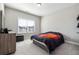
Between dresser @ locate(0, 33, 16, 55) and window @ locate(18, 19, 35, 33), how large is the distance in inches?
7.8

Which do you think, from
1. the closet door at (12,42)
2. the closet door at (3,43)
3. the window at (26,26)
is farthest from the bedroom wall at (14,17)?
the closet door at (3,43)

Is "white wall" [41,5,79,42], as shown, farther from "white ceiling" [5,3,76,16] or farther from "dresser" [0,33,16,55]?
"dresser" [0,33,16,55]

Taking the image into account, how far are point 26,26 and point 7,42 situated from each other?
59 centimetres

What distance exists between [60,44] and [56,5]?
0.82m

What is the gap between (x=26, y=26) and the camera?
4.90 feet

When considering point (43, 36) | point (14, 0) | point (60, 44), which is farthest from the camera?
point (43, 36)

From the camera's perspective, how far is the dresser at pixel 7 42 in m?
1.48

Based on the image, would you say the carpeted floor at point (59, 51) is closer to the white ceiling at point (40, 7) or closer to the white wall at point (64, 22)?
the white wall at point (64, 22)

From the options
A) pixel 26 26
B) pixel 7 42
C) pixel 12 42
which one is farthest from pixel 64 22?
pixel 7 42

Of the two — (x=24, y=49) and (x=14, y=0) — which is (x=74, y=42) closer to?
(x=24, y=49)

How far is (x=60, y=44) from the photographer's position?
149cm

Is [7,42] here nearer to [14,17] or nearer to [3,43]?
[3,43]

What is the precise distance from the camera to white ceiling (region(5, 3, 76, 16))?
4.35 feet

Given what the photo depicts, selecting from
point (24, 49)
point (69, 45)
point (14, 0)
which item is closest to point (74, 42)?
point (69, 45)
